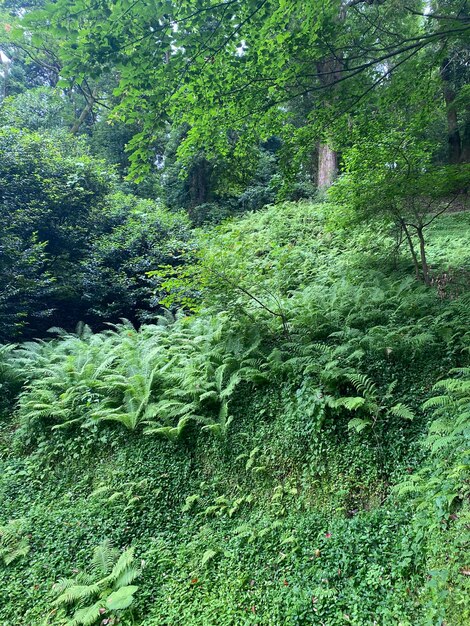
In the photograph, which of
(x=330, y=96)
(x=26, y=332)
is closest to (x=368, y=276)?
(x=330, y=96)

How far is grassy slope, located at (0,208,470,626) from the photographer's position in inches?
111

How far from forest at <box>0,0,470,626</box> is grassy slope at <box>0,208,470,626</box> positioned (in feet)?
0.07

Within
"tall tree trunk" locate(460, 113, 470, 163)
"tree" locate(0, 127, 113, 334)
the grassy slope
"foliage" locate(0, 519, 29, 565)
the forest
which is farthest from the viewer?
"tall tree trunk" locate(460, 113, 470, 163)

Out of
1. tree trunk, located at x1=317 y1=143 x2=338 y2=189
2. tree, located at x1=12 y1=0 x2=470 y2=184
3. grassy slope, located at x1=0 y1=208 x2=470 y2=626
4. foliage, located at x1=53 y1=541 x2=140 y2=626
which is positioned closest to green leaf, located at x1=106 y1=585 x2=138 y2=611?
foliage, located at x1=53 y1=541 x2=140 y2=626

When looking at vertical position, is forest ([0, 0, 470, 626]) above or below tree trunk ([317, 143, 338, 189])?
below

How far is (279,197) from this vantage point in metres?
6.18

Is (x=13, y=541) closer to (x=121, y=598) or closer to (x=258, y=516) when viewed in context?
(x=121, y=598)

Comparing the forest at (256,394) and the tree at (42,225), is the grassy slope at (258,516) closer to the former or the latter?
the forest at (256,394)

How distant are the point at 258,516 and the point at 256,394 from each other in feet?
4.88

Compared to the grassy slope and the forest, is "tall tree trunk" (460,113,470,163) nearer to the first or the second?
the forest

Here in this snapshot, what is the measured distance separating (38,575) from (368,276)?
6.69 meters

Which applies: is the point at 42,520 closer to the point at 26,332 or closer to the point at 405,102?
the point at 26,332

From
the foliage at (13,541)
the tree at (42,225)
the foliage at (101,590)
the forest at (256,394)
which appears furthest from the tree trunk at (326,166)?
the foliage at (13,541)

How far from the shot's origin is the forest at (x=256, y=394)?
3033 mm
